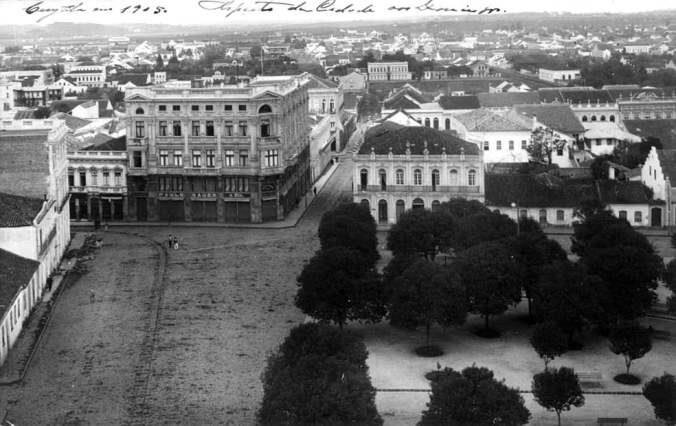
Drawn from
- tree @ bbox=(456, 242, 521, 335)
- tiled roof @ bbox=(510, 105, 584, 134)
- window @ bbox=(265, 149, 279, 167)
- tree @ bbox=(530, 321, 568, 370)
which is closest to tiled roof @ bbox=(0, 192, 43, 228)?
window @ bbox=(265, 149, 279, 167)

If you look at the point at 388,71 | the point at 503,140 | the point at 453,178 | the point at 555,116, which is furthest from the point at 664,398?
the point at 388,71

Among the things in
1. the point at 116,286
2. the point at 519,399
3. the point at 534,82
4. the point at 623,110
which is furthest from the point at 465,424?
the point at 534,82

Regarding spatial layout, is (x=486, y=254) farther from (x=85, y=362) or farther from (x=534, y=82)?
(x=534, y=82)

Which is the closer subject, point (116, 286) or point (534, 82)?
point (116, 286)

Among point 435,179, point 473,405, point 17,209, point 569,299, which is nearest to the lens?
point 473,405

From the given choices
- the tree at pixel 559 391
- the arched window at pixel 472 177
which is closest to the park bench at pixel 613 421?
the tree at pixel 559 391

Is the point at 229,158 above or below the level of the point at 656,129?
above

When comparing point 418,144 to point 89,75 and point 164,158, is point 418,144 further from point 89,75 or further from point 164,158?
point 89,75

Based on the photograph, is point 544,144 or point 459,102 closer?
point 544,144
